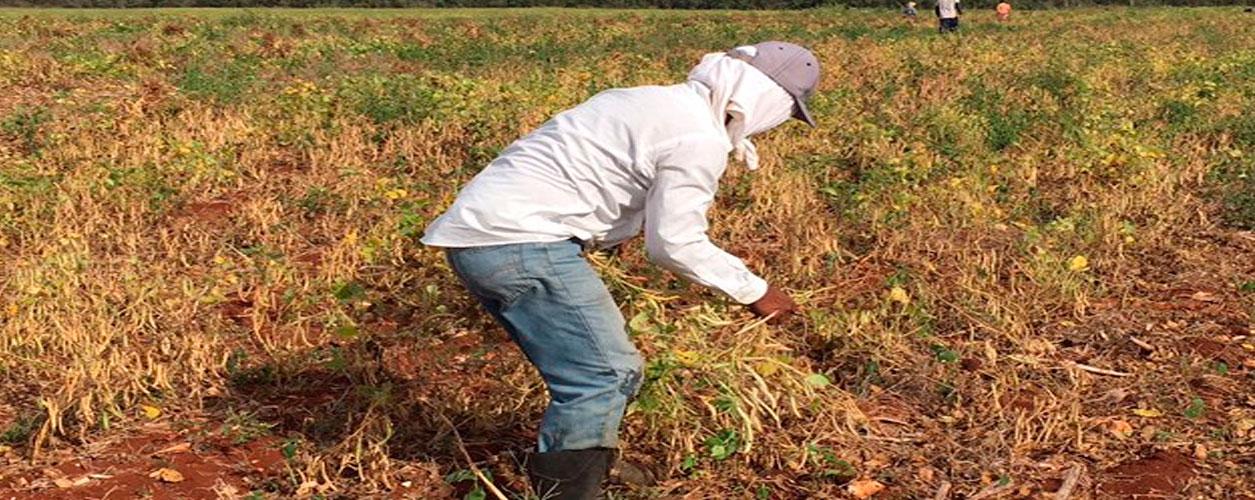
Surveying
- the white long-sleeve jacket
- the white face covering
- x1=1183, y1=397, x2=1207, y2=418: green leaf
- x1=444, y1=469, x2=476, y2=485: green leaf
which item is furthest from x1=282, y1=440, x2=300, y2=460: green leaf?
x1=1183, y1=397, x2=1207, y2=418: green leaf

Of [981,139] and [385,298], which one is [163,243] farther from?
[981,139]

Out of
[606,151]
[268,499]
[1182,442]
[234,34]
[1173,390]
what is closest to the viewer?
Result: [606,151]

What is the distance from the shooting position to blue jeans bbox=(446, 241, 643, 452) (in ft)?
9.78

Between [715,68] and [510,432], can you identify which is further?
[510,432]

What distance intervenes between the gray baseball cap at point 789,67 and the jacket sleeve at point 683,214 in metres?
0.24

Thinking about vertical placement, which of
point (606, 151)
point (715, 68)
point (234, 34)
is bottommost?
point (234, 34)

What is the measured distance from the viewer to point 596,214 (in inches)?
120

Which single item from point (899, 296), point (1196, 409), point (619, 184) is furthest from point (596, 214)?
point (1196, 409)

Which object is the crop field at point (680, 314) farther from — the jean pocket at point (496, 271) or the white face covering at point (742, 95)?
the white face covering at point (742, 95)

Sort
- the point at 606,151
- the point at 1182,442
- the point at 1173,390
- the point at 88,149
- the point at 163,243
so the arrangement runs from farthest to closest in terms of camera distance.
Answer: the point at 88,149
the point at 163,243
the point at 1173,390
the point at 1182,442
the point at 606,151

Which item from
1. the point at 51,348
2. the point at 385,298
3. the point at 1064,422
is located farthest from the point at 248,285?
the point at 1064,422

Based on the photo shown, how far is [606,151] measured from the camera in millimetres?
2969

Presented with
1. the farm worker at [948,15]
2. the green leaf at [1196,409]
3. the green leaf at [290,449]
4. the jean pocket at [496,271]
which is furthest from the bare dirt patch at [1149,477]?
the farm worker at [948,15]

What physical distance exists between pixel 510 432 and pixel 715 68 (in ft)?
5.03
